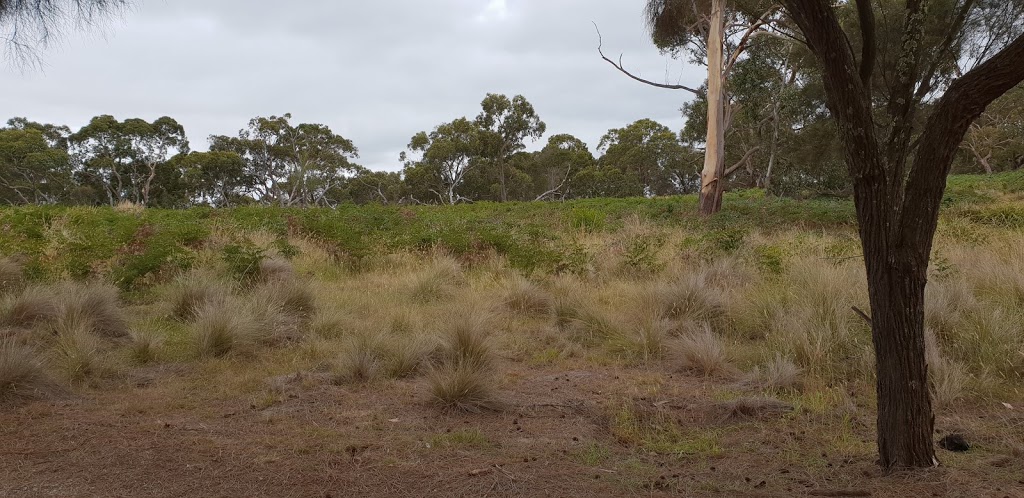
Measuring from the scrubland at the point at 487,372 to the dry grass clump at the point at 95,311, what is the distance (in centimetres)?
3

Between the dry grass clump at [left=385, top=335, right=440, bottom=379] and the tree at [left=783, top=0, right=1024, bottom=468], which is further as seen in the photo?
the dry grass clump at [left=385, top=335, right=440, bottom=379]

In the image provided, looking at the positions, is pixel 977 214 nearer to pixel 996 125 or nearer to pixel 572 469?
pixel 572 469

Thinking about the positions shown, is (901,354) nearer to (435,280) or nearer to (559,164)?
(435,280)

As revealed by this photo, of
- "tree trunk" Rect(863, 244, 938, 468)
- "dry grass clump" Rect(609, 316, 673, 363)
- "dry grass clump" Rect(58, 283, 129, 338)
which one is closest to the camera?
"tree trunk" Rect(863, 244, 938, 468)

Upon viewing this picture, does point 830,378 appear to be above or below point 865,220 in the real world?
below

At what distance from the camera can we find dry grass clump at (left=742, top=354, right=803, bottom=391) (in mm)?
4422

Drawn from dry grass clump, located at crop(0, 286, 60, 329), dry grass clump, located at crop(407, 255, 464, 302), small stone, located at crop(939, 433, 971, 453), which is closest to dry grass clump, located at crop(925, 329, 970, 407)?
small stone, located at crop(939, 433, 971, 453)

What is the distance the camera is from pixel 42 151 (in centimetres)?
3309

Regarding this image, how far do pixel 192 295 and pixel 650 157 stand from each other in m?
42.6

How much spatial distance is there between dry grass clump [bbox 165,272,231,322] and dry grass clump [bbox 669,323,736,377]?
177 inches

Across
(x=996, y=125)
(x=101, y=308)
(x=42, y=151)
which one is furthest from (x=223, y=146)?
(x=996, y=125)

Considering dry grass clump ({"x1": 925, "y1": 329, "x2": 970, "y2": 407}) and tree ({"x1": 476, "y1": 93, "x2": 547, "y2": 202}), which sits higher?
tree ({"x1": 476, "y1": 93, "x2": 547, "y2": 202})

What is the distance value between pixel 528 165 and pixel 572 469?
41224 mm

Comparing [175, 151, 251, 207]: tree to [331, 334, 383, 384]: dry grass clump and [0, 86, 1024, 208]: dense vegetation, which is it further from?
[331, 334, 383, 384]: dry grass clump
